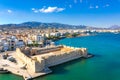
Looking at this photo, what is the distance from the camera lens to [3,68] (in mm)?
21484

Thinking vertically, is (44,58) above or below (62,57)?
above

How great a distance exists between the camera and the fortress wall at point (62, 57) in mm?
23562

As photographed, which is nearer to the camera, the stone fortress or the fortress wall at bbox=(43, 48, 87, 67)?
the stone fortress

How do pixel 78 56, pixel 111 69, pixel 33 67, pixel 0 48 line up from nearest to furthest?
pixel 33 67, pixel 111 69, pixel 78 56, pixel 0 48

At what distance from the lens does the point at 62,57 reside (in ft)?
84.4

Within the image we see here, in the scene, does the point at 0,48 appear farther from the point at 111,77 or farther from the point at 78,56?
the point at 111,77

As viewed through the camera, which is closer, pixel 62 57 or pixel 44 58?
pixel 44 58

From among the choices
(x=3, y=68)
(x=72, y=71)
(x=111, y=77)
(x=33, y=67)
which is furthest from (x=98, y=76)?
(x=3, y=68)

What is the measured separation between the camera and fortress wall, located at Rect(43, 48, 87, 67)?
23.6 m

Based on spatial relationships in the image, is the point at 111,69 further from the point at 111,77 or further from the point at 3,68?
the point at 3,68

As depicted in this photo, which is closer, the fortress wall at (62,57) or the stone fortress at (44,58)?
the stone fortress at (44,58)

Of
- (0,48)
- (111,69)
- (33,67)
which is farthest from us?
(0,48)

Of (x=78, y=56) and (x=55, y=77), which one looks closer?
(x=55, y=77)

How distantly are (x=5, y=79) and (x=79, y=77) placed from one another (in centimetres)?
801
